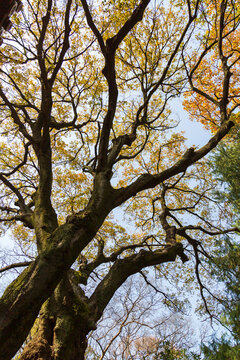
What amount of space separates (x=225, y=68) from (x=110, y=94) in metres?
3.71

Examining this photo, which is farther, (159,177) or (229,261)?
(229,261)

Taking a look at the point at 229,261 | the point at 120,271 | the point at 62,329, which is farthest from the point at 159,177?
the point at 229,261

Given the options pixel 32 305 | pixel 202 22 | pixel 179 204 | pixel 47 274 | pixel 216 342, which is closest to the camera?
pixel 32 305

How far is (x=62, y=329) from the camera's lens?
11.5 ft

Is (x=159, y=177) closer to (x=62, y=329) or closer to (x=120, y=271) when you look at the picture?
(x=120, y=271)

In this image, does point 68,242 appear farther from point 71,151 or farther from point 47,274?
point 71,151

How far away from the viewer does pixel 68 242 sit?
122 inches

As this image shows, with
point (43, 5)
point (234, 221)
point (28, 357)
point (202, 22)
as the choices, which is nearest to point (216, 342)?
point (234, 221)

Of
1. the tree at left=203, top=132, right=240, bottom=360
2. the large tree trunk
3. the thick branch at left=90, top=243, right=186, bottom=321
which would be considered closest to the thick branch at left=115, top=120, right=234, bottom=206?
the thick branch at left=90, top=243, right=186, bottom=321

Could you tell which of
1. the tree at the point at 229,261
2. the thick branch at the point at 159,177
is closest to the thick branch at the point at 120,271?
the thick branch at the point at 159,177

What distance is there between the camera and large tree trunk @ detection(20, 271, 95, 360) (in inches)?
127

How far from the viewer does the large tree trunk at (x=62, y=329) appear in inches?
127

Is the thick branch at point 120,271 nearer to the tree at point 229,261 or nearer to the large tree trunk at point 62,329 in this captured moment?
the large tree trunk at point 62,329

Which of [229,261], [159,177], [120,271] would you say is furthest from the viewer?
[229,261]
